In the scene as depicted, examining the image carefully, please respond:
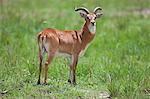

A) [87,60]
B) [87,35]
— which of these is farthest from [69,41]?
[87,60]

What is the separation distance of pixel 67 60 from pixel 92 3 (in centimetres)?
1002

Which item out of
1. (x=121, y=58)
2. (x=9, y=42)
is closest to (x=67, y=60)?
(x=121, y=58)

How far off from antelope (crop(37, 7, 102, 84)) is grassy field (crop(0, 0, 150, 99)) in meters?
0.40

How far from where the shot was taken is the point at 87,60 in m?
10.4

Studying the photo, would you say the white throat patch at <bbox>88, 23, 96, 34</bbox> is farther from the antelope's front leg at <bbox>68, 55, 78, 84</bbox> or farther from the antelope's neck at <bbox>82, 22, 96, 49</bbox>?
the antelope's front leg at <bbox>68, 55, 78, 84</bbox>

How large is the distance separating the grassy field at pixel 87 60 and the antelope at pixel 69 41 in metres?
0.40

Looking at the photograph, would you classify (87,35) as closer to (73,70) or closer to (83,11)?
(83,11)

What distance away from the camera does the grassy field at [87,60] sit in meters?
7.88

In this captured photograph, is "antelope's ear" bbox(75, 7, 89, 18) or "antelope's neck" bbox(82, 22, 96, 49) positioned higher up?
"antelope's ear" bbox(75, 7, 89, 18)

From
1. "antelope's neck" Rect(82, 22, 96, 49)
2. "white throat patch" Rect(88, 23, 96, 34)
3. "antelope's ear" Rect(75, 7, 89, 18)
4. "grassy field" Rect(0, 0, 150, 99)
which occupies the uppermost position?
"antelope's ear" Rect(75, 7, 89, 18)

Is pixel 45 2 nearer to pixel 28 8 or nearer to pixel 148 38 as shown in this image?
pixel 28 8

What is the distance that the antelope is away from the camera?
7.91 meters

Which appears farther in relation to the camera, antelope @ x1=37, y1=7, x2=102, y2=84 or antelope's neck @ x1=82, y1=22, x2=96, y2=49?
antelope's neck @ x1=82, y1=22, x2=96, y2=49

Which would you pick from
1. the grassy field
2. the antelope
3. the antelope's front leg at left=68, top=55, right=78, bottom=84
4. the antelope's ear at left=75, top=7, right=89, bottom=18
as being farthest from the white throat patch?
the grassy field
